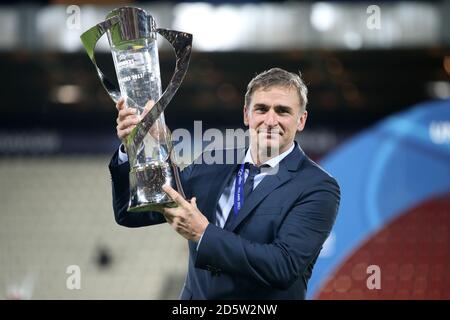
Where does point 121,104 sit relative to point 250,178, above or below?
above

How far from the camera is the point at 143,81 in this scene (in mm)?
2137

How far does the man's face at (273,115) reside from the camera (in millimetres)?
2145

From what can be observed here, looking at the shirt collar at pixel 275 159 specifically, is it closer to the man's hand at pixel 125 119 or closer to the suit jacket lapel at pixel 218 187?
the suit jacket lapel at pixel 218 187

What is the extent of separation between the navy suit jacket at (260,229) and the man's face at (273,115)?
8 centimetres

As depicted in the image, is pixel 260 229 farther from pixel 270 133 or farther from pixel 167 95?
pixel 167 95

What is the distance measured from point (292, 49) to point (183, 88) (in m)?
1.18

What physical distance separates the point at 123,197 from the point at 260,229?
1.39 feet

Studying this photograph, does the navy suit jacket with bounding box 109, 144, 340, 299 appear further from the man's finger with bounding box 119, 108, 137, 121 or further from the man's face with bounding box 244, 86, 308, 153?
the man's finger with bounding box 119, 108, 137, 121

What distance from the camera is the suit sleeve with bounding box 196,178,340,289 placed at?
6.48 feet
